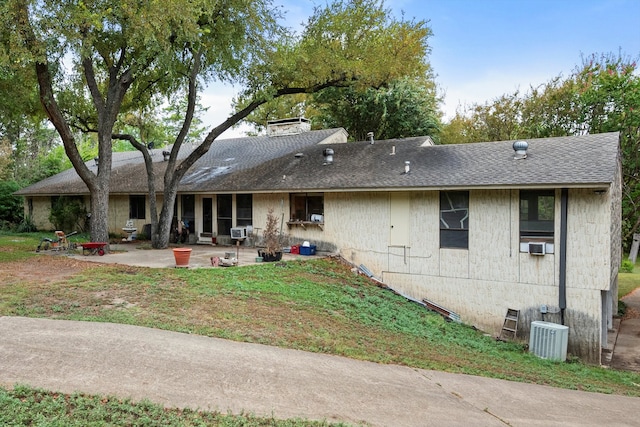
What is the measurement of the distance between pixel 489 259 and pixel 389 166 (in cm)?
441

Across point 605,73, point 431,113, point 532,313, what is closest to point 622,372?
point 532,313

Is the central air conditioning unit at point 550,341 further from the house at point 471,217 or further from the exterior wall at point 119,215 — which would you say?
the exterior wall at point 119,215

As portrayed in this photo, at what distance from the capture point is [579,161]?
10156mm

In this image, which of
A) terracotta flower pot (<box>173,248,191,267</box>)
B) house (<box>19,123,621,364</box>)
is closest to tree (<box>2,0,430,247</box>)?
house (<box>19,123,621,364</box>)

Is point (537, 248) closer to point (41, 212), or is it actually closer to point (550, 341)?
point (550, 341)

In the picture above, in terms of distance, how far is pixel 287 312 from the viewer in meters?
7.82

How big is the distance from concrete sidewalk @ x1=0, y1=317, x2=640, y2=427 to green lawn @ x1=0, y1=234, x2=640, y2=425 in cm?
54

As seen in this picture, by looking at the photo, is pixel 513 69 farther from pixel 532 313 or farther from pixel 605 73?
pixel 532 313

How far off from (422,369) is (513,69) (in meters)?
25.1

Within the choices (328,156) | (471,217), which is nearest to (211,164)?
(328,156)

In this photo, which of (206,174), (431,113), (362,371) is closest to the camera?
(362,371)

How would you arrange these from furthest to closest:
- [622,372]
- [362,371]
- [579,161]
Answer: [579,161]
[622,372]
[362,371]

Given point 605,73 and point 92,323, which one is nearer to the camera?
point 92,323

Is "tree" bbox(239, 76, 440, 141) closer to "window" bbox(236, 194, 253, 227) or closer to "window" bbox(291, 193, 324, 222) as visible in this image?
"window" bbox(236, 194, 253, 227)
